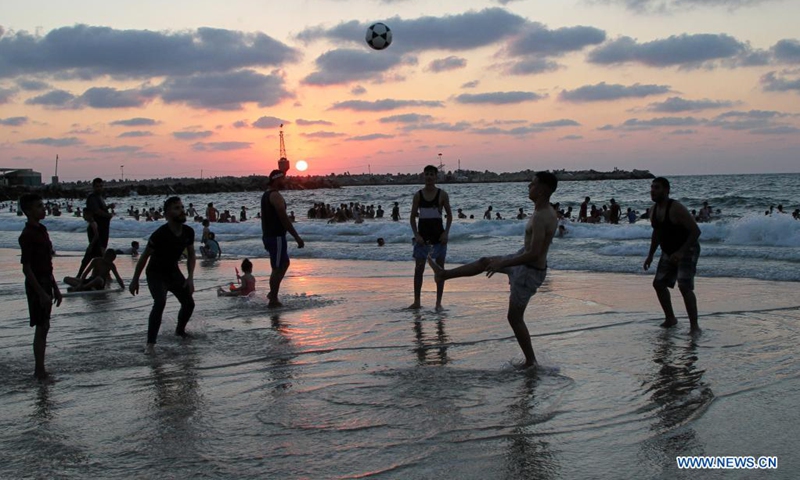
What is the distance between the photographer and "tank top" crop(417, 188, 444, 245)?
9.27 m

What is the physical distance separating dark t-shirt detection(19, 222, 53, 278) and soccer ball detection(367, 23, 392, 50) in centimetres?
904

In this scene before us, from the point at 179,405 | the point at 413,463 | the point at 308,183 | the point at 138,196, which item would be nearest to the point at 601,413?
the point at 413,463

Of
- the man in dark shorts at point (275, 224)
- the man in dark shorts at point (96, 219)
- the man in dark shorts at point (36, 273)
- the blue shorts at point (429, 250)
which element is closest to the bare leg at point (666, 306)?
the blue shorts at point (429, 250)

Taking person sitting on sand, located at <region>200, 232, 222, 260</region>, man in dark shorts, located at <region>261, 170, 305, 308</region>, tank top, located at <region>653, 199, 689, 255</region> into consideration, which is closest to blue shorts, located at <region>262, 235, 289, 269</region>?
man in dark shorts, located at <region>261, 170, 305, 308</region>

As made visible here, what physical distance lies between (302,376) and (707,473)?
334 centimetres

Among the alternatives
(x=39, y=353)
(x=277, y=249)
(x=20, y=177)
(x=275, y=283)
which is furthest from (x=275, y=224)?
(x=20, y=177)

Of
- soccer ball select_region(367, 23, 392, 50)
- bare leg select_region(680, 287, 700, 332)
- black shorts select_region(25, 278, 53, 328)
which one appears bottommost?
bare leg select_region(680, 287, 700, 332)

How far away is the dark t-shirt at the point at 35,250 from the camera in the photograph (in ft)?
A: 19.8

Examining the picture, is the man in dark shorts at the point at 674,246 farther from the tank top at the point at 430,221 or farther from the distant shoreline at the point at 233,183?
the distant shoreline at the point at 233,183

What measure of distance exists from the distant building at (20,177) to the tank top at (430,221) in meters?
105

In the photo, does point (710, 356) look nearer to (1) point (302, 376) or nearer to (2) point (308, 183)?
(1) point (302, 376)

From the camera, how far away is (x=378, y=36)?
46.0 feet

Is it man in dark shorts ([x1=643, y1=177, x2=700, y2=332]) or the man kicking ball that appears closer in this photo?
the man kicking ball

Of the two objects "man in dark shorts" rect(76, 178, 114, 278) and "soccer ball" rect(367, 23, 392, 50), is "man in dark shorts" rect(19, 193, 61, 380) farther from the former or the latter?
"soccer ball" rect(367, 23, 392, 50)
